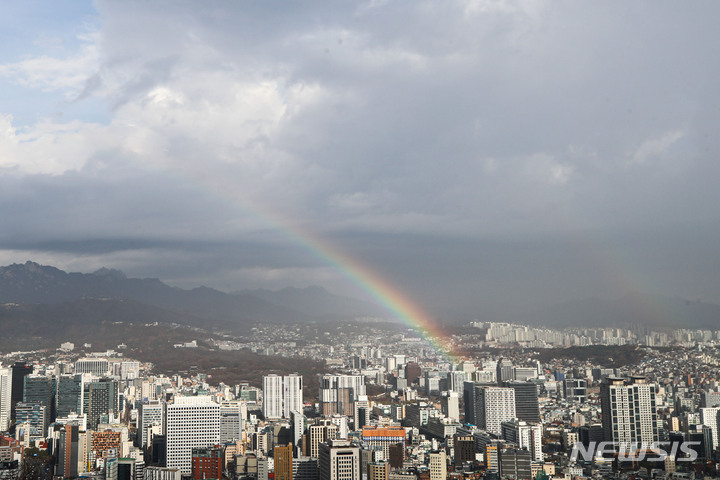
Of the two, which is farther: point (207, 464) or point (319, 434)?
point (319, 434)

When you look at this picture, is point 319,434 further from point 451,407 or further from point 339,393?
point 339,393

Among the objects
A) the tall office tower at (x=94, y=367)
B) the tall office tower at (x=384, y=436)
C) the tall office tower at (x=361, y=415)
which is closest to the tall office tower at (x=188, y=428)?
the tall office tower at (x=384, y=436)

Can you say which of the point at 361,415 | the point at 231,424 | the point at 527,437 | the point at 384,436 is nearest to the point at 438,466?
the point at 384,436

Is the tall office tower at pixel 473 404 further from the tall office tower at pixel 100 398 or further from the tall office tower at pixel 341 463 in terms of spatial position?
the tall office tower at pixel 100 398

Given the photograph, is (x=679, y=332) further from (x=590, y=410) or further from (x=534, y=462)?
(x=534, y=462)

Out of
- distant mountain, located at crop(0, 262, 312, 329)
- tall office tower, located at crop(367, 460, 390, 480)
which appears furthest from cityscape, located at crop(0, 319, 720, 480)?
distant mountain, located at crop(0, 262, 312, 329)

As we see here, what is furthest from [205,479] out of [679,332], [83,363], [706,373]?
[679,332]
